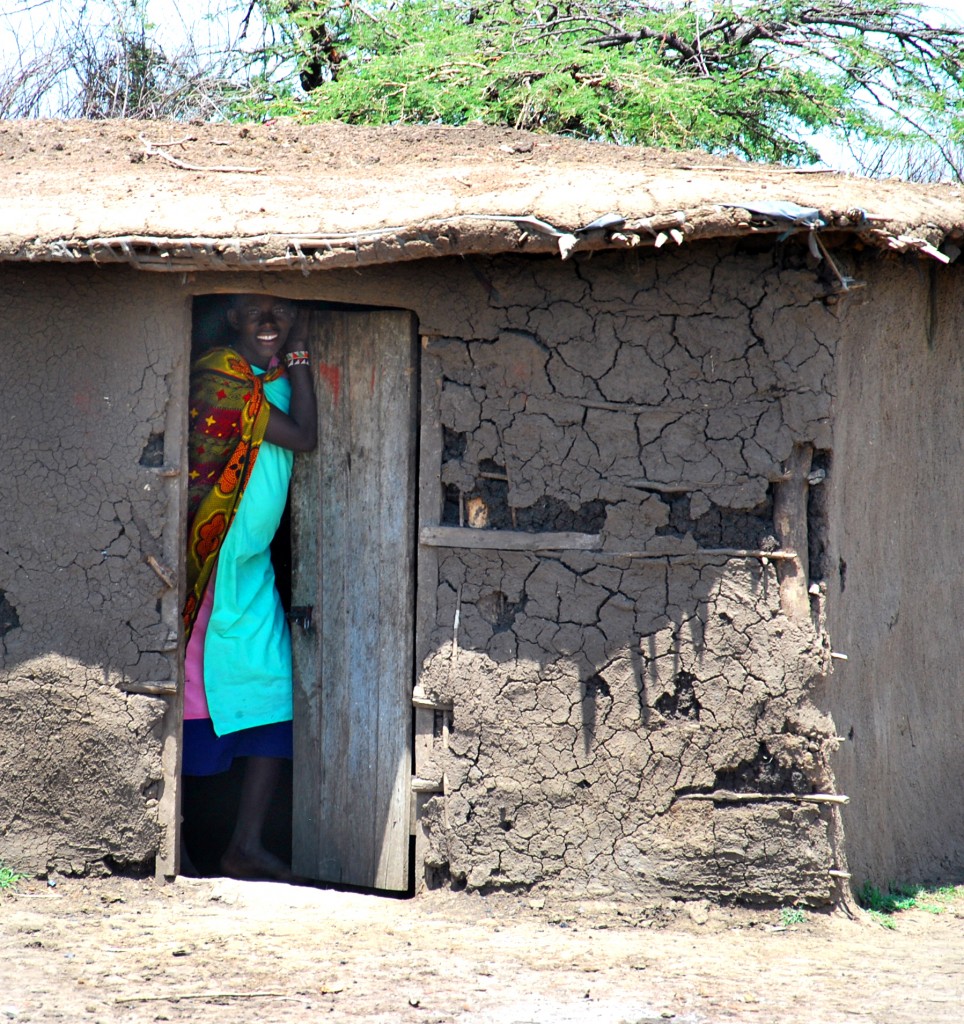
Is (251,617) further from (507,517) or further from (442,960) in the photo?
(442,960)

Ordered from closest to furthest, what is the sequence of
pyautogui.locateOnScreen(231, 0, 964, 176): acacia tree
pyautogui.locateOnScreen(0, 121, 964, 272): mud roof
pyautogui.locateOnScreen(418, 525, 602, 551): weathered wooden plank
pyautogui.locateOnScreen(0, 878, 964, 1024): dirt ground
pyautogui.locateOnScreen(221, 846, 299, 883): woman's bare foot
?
pyautogui.locateOnScreen(0, 878, 964, 1024): dirt ground → pyautogui.locateOnScreen(0, 121, 964, 272): mud roof → pyautogui.locateOnScreen(418, 525, 602, 551): weathered wooden plank → pyautogui.locateOnScreen(221, 846, 299, 883): woman's bare foot → pyautogui.locateOnScreen(231, 0, 964, 176): acacia tree

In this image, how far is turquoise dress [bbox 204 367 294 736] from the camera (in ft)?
14.9

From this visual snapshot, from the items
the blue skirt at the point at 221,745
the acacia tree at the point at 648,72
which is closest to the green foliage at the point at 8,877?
the blue skirt at the point at 221,745

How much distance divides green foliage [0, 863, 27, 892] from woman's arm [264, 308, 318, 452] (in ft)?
5.89

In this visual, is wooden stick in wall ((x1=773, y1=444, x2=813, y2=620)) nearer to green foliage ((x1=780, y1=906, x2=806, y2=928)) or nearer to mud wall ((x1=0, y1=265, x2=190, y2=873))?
green foliage ((x1=780, y1=906, x2=806, y2=928))

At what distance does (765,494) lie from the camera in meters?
4.12

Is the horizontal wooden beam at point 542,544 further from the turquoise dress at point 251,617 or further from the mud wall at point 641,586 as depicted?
the turquoise dress at point 251,617

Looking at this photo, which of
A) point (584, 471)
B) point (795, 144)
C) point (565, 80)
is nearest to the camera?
point (584, 471)

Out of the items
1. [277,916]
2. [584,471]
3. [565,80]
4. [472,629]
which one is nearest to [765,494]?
[584,471]

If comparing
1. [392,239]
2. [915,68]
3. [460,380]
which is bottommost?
[460,380]

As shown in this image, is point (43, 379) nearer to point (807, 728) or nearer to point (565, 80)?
point (807, 728)

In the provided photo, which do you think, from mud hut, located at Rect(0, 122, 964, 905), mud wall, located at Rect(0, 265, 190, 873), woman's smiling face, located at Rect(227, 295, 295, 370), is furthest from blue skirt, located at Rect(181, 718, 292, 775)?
woman's smiling face, located at Rect(227, 295, 295, 370)

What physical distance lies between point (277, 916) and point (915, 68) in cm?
829

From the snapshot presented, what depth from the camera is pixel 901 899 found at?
4.55m
